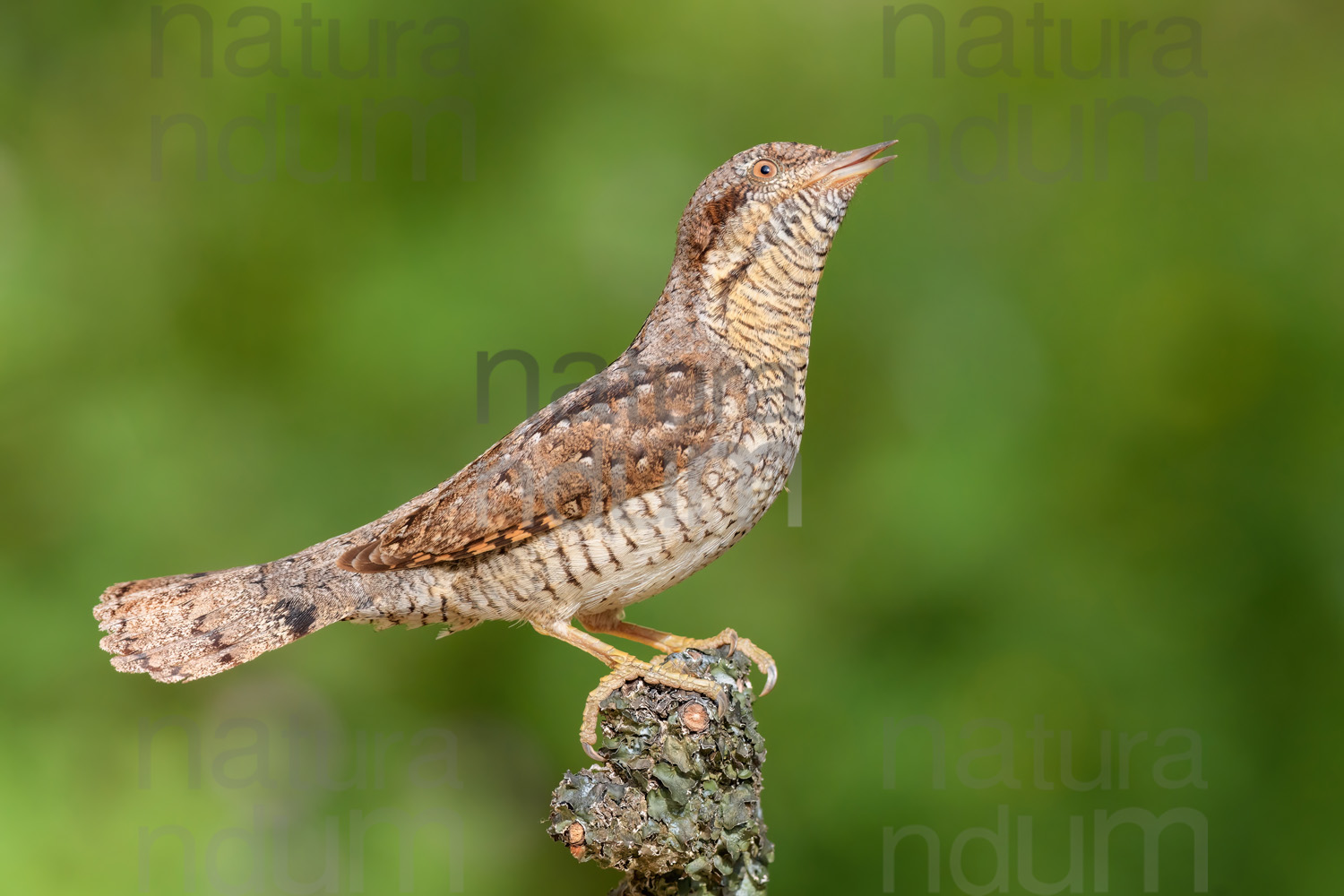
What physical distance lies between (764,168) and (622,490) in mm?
712

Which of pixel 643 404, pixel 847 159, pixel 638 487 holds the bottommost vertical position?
pixel 638 487

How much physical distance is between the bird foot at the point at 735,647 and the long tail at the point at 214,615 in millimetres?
725

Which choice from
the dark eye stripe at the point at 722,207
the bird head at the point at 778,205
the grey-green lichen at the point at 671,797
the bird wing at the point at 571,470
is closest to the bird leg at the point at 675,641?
the grey-green lichen at the point at 671,797

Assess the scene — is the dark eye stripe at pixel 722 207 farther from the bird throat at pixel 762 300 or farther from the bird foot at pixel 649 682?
the bird foot at pixel 649 682

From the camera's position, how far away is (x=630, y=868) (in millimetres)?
2018

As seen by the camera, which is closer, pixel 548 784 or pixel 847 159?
pixel 847 159

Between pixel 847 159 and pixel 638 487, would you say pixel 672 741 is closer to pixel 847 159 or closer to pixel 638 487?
pixel 638 487

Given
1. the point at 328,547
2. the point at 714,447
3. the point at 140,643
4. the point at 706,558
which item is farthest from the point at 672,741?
the point at 140,643

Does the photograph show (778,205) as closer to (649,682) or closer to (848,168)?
(848,168)

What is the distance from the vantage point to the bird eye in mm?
2182

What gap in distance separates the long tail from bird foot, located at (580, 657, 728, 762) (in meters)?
0.57

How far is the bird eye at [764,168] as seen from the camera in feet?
7.16

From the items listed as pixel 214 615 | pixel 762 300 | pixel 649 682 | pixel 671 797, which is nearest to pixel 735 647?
pixel 649 682

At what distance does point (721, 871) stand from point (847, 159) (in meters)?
1.42
